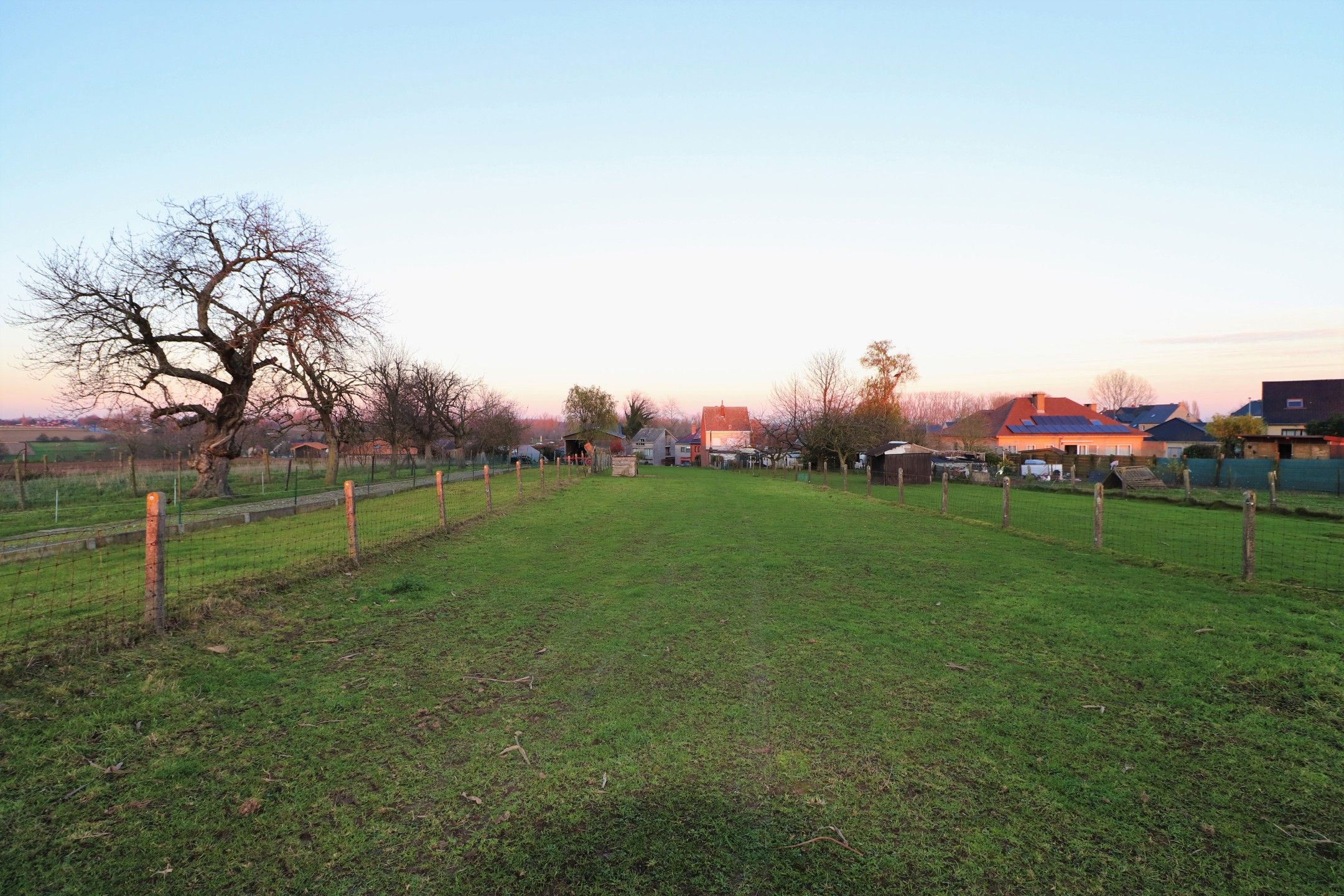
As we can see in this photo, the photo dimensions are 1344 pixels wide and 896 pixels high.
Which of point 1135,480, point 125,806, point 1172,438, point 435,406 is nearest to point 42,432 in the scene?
point 435,406

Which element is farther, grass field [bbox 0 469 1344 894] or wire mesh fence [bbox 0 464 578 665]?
wire mesh fence [bbox 0 464 578 665]

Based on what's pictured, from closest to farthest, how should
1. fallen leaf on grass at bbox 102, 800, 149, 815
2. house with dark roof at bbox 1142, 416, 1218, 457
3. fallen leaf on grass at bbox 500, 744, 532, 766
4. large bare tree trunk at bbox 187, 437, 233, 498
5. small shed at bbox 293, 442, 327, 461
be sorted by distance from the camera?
fallen leaf on grass at bbox 102, 800, 149, 815 → fallen leaf on grass at bbox 500, 744, 532, 766 → large bare tree trunk at bbox 187, 437, 233, 498 → house with dark roof at bbox 1142, 416, 1218, 457 → small shed at bbox 293, 442, 327, 461

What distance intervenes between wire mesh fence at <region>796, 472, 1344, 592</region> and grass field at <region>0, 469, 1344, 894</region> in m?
3.19

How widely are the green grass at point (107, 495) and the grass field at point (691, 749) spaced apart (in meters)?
12.6

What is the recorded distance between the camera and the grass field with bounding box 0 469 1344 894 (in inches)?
111

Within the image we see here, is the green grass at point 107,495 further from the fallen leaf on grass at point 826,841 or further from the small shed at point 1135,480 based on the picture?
the small shed at point 1135,480

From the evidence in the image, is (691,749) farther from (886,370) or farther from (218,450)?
(886,370)

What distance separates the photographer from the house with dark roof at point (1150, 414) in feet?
284

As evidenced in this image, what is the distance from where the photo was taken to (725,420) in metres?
86.4

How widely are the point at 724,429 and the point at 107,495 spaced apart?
228 feet

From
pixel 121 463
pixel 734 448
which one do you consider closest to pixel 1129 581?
pixel 121 463

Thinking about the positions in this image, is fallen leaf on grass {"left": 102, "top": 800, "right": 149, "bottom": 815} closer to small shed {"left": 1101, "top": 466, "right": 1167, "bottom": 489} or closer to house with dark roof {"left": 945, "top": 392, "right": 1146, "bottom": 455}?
small shed {"left": 1101, "top": 466, "right": 1167, "bottom": 489}

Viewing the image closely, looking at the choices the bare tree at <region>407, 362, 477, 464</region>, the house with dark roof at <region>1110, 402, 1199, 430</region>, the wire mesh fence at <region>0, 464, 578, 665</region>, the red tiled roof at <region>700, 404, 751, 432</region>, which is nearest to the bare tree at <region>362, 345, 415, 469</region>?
the bare tree at <region>407, 362, 477, 464</region>

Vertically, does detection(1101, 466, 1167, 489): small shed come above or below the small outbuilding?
below
